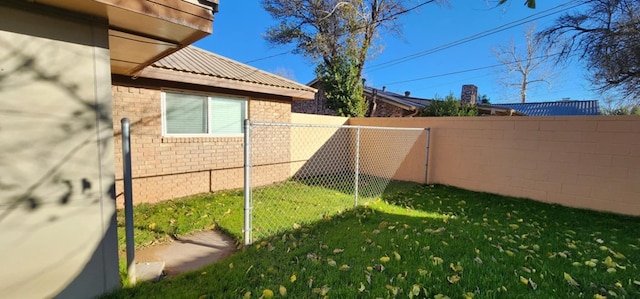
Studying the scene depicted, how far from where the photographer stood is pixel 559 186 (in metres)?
5.77

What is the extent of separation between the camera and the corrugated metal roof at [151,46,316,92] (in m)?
5.71

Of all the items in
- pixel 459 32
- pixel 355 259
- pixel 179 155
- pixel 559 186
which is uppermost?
pixel 459 32

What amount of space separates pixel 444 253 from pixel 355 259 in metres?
1.00

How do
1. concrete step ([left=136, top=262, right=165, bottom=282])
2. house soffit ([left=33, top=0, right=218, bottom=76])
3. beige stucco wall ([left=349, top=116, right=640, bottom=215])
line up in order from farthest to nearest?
beige stucco wall ([left=349, top=116, right=640, bottom=215])
concrete step ([left=136, top=262, right=165, bottom=282])
house soffit ([left=33, top=0, right=218, bottom=76])

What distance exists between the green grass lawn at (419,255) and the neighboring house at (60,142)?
55 cm

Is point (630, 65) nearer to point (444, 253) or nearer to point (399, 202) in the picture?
point (399, 202)

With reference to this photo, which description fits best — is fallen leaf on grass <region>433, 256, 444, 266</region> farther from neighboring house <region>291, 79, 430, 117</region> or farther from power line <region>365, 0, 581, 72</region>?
neighboring house <region>291, 79, 430, 117</region>

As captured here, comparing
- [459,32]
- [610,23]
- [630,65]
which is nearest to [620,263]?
[630,65]

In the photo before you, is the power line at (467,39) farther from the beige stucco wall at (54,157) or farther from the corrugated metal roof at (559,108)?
the beige stucco wall at (54,157)

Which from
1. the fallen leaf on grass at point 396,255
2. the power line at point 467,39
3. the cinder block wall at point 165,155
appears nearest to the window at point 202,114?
the cinder block wall at point 165,155

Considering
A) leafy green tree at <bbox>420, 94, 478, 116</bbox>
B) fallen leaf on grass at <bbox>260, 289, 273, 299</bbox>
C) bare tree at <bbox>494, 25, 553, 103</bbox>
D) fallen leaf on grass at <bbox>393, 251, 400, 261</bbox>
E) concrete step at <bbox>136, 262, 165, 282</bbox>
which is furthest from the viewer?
bare tree at <bbox>494, 25, 553, 103</bbox>

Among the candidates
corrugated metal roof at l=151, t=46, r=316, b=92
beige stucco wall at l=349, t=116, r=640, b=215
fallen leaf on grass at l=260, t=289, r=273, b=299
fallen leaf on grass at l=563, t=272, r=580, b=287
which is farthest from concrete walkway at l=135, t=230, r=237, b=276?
beige stucco wall at l=349, t=116, r=640, b=215

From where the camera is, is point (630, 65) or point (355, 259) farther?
point (630, 65)

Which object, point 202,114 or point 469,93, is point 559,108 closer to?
point 469,93
